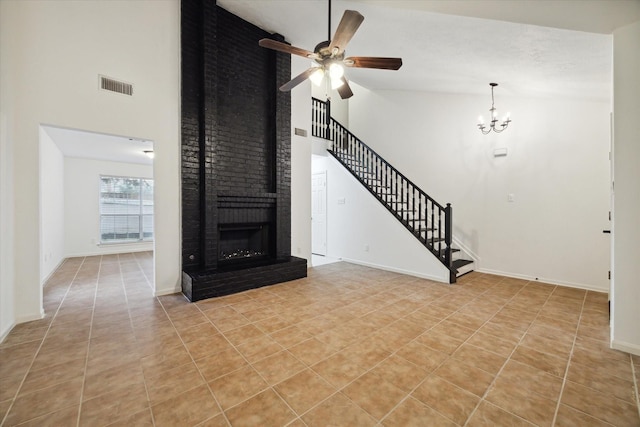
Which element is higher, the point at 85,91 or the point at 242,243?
the point at 85,91

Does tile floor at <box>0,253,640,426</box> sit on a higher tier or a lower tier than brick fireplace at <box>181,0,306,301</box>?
lower

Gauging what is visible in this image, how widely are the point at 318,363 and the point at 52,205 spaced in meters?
6.42

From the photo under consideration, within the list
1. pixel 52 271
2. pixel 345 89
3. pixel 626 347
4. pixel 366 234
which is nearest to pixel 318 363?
pixel 626 347

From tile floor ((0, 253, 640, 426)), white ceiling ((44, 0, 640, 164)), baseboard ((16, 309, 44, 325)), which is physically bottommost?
tile floor ((0, 253, 640, 426))

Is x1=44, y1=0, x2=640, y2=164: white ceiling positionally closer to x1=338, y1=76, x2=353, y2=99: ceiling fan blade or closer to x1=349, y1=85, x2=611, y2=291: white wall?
x1=349, y1=85, x2=611, y2=291: white wall

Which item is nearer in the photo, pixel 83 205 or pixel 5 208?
pixel 5 208

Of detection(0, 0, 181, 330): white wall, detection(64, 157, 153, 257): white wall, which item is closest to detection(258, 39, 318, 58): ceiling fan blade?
detection(0, 0, 181, 330): white wall

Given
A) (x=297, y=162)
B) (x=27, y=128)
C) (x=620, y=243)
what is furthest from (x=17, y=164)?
(x=620, y=243)

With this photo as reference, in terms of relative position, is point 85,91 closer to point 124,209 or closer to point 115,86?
point 115,86

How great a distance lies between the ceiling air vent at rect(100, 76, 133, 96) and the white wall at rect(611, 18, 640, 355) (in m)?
5.32

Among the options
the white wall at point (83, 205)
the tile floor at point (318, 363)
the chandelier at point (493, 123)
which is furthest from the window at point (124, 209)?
the chandelier at point (493, 123)

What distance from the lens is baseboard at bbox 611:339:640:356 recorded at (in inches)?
92.0

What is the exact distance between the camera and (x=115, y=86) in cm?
339

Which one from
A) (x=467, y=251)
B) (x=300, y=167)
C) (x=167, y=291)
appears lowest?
(x=167, y=291)
